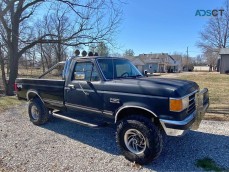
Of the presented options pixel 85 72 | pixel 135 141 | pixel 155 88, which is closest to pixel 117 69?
pixel 85 72

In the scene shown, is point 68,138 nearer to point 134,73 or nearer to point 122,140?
point 122,140

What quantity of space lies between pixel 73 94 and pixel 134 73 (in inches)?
63.9

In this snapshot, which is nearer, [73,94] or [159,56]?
[73,94]

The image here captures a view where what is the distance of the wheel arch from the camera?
403 cm

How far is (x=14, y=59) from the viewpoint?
1580 centimetres

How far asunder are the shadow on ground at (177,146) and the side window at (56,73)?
1.49 metres

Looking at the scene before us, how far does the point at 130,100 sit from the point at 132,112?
1.14 feet

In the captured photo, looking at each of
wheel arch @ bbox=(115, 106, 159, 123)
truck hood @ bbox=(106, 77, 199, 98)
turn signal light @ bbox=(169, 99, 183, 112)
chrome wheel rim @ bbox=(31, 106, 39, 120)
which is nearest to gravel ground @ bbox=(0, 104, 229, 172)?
chrome wheel rim @ bbox=(31, 106, 39, 120)

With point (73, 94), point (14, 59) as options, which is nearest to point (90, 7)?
point (14, 59)

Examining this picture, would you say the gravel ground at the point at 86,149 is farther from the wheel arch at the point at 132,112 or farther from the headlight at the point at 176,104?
the headlight at the point at 176,104

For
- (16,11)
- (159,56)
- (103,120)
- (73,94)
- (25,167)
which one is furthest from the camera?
(159,56)

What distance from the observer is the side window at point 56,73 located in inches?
235

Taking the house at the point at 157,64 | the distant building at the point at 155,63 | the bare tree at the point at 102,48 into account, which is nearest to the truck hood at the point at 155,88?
the bare tree at the point at 102,48

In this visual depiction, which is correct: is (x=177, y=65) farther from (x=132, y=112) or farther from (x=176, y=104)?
(x=176, y=104)
